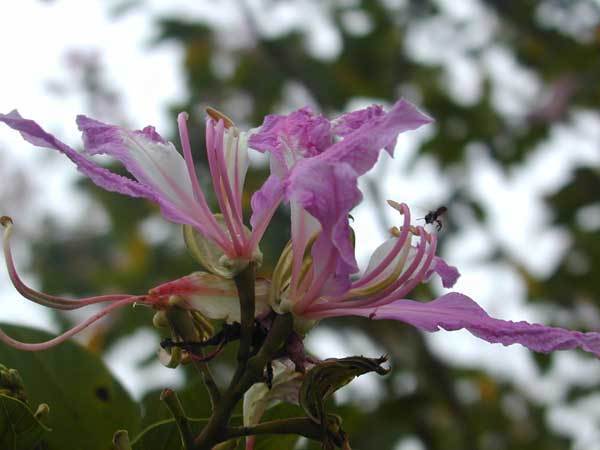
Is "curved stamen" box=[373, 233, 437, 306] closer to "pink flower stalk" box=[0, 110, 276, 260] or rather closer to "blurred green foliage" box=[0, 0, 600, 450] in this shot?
"pink flower stalk" box=[0, 110, 276, 260]

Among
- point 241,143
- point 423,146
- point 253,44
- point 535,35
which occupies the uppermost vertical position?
point 241,143

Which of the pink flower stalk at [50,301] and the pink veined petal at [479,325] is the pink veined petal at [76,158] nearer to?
the pink flower stalk at [50,301]

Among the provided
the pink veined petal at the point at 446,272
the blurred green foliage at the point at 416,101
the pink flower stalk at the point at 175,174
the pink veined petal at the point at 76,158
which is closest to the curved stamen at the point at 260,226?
the pink flower stalk at the point at 175,174

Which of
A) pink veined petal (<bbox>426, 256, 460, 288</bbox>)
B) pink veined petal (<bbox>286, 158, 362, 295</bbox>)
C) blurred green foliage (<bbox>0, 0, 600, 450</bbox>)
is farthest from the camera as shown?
blurred green foliage (<bbox>0, 0, 600, 450</bbox>)

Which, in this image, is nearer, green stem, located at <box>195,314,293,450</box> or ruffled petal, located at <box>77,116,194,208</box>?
green stem, located at <box>195,314,293,450</box>

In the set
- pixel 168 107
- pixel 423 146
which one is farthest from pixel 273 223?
pixel 168 107

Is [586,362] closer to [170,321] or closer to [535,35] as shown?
[535,35]

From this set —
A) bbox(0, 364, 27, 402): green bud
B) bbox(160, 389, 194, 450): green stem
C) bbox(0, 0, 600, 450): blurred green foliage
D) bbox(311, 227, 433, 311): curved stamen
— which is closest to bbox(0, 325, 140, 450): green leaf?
bbox(0, 364, 27, 402): green bud
